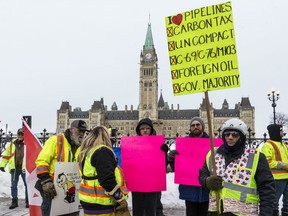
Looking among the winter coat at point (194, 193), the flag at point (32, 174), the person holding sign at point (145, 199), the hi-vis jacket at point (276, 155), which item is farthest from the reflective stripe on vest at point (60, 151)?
the hi-vis jacket at point (276, 155)

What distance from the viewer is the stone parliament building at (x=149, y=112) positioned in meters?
135

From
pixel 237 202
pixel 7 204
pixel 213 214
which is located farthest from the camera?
pixel 7 204

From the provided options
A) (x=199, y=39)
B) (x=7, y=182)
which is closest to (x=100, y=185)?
(x=199, y=39)

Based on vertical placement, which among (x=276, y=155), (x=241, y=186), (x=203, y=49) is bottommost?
(x=241, y=186)

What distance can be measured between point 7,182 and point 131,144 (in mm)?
7008

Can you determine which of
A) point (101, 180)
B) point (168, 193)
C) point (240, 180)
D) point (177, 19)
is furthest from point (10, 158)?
point (240, 180)

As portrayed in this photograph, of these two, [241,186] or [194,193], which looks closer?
[241,186]

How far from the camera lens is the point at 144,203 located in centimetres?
527

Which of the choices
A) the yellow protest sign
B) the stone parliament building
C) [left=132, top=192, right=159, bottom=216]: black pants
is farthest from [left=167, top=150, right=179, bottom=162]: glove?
the stone parliament building

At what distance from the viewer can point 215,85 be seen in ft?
12.5

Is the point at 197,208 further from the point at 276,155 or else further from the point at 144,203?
the point at 276,155

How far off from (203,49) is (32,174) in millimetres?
3360

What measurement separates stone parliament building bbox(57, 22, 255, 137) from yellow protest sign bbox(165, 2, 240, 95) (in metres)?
129

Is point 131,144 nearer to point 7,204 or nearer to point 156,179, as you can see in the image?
point 156,179
